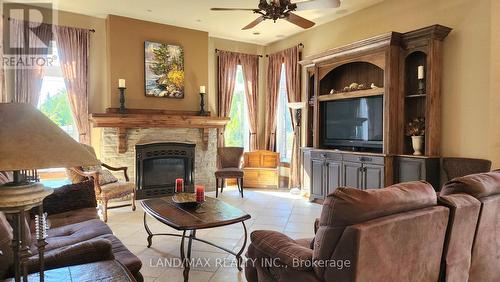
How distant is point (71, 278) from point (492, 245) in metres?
2.68

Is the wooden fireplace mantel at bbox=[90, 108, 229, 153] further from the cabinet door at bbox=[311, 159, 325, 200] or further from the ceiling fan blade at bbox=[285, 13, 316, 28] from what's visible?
the ceiling fan blade at bbox=[285, 13, 316, 28]

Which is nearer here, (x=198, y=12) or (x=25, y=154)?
(x=25, y=154)

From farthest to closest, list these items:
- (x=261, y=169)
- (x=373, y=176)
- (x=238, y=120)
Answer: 1. (x=238, y=120)
2. (x=261, y=169)
3. (x=373, y=176)

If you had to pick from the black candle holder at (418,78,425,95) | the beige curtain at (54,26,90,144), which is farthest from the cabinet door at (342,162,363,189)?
the beige curtain at (54,26,90,144)

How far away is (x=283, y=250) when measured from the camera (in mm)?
1920

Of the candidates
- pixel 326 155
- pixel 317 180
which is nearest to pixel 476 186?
pixel 326 155

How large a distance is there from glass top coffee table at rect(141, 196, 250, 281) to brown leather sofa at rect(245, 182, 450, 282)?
884mm

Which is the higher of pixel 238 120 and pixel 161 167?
pixel 238 120

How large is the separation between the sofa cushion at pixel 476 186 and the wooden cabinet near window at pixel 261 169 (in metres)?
5.03

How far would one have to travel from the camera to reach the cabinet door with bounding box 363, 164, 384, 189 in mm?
4645

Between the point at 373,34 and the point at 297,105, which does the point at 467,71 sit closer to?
the point at 373,34

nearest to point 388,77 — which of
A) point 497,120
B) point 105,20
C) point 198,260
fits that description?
point 497,120

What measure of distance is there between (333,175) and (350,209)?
3915 millimetres

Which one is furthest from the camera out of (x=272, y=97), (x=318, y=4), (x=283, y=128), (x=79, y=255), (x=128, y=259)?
(x=283, y=128)
